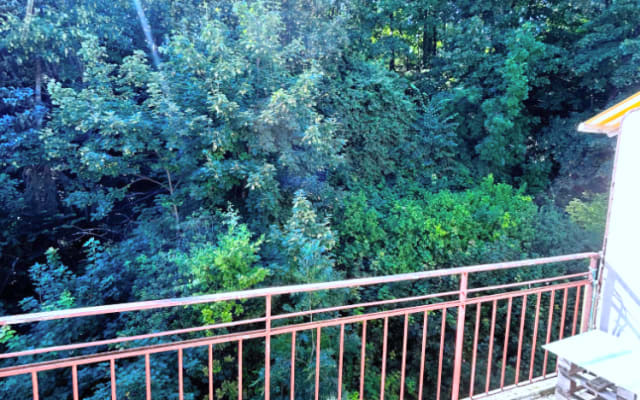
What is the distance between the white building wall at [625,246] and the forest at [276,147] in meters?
Answer: 2.86

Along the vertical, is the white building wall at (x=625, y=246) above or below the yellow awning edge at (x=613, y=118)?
below

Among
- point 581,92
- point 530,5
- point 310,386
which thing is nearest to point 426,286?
point 310,386

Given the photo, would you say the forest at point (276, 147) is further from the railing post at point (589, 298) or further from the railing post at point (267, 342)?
the railing post at point (589, 298)

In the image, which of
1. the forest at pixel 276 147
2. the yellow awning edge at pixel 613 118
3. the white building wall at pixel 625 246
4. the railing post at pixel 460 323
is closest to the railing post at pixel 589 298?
the white building wall at pixel 625 246

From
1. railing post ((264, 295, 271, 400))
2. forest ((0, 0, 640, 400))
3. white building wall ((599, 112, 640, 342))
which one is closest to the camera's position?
railing post ((264, 295, 271, 400))

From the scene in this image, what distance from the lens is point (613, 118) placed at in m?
3.28

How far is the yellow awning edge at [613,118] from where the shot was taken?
10.4 feet

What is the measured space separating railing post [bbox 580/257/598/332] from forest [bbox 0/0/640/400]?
8.80 ft

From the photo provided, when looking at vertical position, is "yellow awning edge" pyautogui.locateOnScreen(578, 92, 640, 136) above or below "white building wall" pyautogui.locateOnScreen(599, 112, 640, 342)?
above

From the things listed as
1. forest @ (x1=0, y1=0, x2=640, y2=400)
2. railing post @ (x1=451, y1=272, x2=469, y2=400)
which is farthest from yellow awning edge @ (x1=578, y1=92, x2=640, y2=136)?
forest @ (x1=0, y1=0, x2=640, y2=400)

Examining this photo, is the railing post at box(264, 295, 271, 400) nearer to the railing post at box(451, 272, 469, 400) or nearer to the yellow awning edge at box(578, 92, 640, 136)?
the railing post at box(451, 272, 469, 400)

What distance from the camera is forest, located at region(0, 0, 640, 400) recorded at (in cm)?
523

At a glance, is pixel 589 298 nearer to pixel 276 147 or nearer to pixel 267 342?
pixel 267 342

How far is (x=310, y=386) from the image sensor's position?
4.48 m
